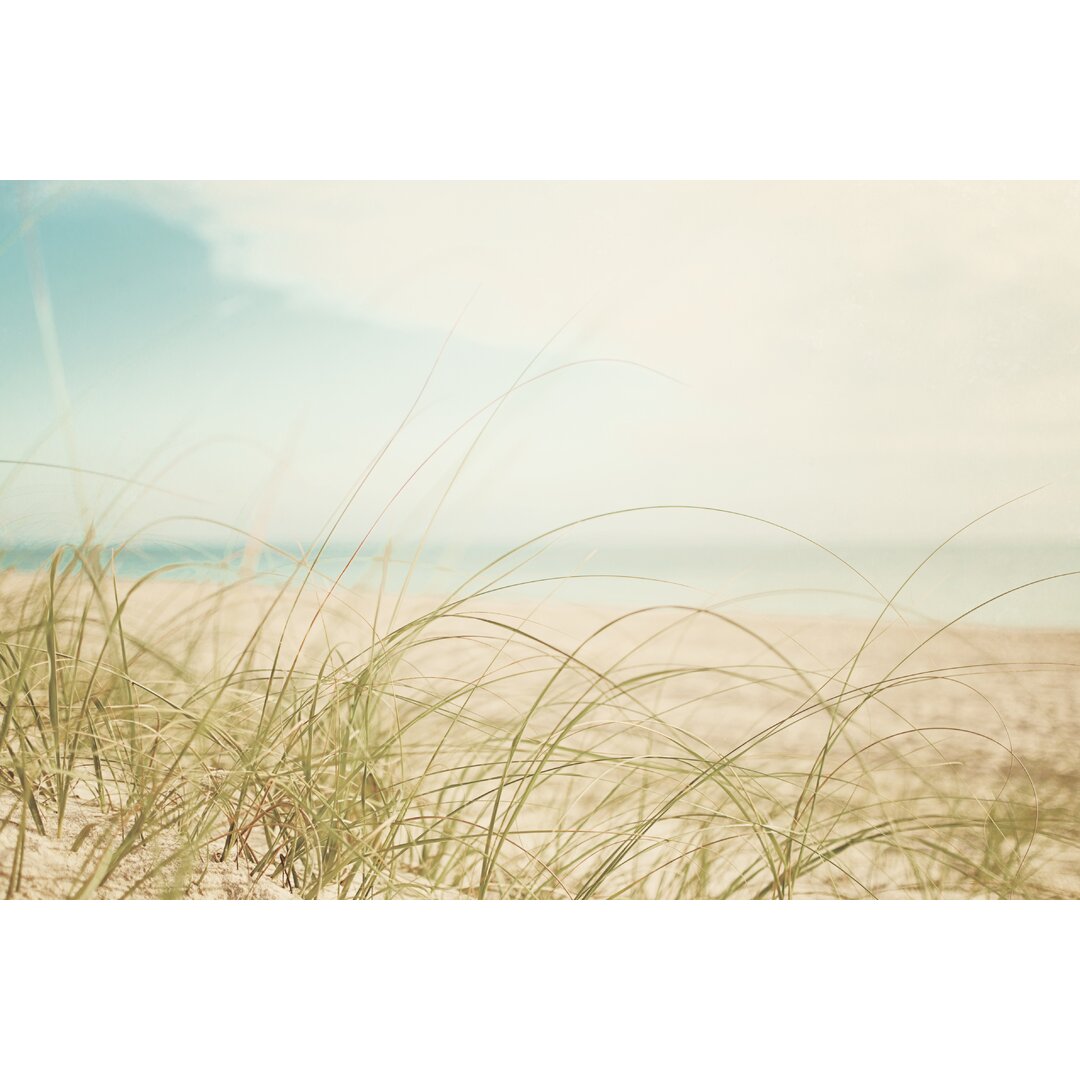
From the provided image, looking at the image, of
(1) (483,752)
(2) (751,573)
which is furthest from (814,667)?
(1) (483,752)

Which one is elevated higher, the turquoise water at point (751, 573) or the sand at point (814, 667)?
the turquoise water at point (751, 573)

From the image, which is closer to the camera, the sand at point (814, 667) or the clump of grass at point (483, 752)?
the clump of grass at point (483, 752)

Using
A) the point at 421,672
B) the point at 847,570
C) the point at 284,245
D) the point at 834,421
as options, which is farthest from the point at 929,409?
the point at 284,245

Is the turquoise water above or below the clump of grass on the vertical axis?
above

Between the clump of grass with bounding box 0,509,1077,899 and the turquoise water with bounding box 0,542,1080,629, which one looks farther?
the turquoise water with bounding box 0,542,1080,629
